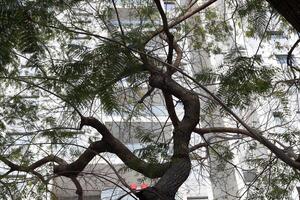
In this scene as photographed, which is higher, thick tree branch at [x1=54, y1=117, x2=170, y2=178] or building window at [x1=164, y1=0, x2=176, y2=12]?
building window at [x1=164, y1=0, x2=176, y2=12]

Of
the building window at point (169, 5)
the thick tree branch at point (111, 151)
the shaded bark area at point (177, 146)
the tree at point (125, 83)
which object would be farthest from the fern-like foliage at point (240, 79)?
the building window at point (169, 5)

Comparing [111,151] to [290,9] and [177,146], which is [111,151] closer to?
[177,146]

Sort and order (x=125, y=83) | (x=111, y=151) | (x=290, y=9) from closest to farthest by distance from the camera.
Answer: (x=290, y=9), (x=111, y=151), (x=125, y=83)

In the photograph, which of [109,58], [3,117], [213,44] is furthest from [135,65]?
[213,44]

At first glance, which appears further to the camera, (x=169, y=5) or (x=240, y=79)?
(x=169, y=5)

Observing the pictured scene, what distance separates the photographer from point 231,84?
3184 mm

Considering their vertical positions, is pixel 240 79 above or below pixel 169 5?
below

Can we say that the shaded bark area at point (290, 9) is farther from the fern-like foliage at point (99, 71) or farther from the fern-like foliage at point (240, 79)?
the fern-like foliage at point (240, 79)

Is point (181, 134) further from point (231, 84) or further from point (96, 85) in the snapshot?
point (231, 84)

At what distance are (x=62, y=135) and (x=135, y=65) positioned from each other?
153 cm

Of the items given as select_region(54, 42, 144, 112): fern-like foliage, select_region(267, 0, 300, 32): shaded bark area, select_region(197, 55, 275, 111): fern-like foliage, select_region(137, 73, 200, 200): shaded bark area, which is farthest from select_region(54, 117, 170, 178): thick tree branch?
select_region(267, 0, 300, 32): shaded bark area

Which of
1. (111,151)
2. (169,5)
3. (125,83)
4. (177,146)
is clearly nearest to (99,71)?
(177,146)

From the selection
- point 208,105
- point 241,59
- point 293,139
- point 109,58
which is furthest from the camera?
point 293,139

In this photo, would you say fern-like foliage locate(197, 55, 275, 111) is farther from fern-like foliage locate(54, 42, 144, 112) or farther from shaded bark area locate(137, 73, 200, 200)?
fern-like foliage locate(54, 42, 144, 112)
